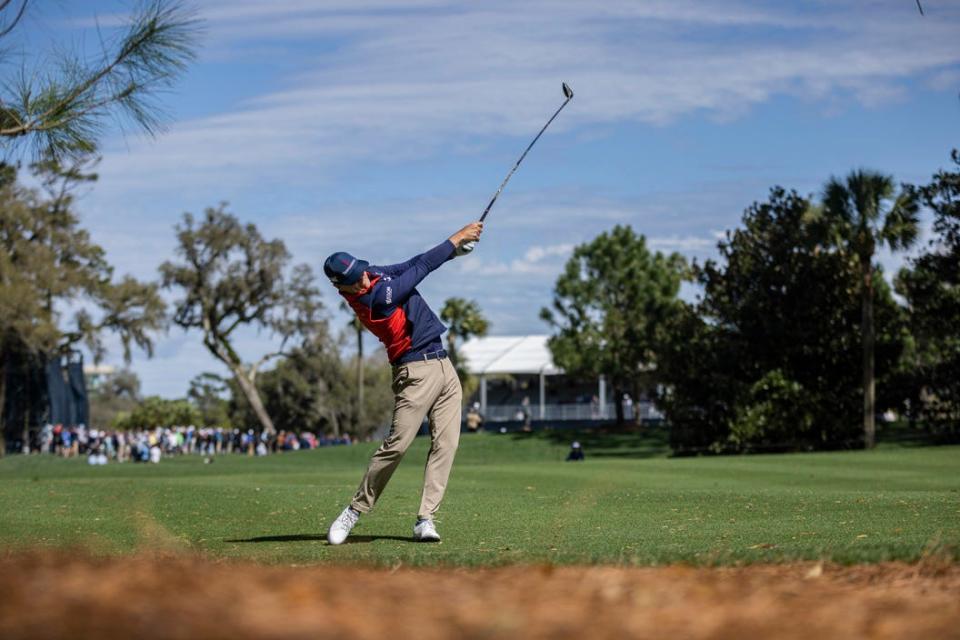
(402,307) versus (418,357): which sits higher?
(402,307)

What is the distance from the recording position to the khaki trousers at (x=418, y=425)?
9719 millimetres

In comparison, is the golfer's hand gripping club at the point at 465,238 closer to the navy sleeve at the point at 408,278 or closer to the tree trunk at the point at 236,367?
the navy sleeve at the point at 408,278

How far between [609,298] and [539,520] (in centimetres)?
6076

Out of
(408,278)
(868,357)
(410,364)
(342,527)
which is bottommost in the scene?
(342,527)

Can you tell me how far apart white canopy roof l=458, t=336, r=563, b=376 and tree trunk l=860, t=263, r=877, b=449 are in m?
43.8

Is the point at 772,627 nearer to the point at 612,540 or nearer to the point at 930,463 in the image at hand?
the point at 612,540

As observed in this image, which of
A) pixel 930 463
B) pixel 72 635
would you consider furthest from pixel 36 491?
pixel 930 463

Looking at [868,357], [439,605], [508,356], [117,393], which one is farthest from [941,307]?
[117,393]

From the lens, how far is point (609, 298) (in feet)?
236

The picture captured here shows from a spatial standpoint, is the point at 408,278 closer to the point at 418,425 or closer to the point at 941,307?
the point at 418,425

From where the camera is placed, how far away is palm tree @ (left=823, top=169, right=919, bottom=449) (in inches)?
1658

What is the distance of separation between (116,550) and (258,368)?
7007 centimetres

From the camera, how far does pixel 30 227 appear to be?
201 feet

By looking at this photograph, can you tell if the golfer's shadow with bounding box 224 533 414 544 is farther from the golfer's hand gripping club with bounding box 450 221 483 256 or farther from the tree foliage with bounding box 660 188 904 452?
the tree foliage with bounding box 660 188 904 452
